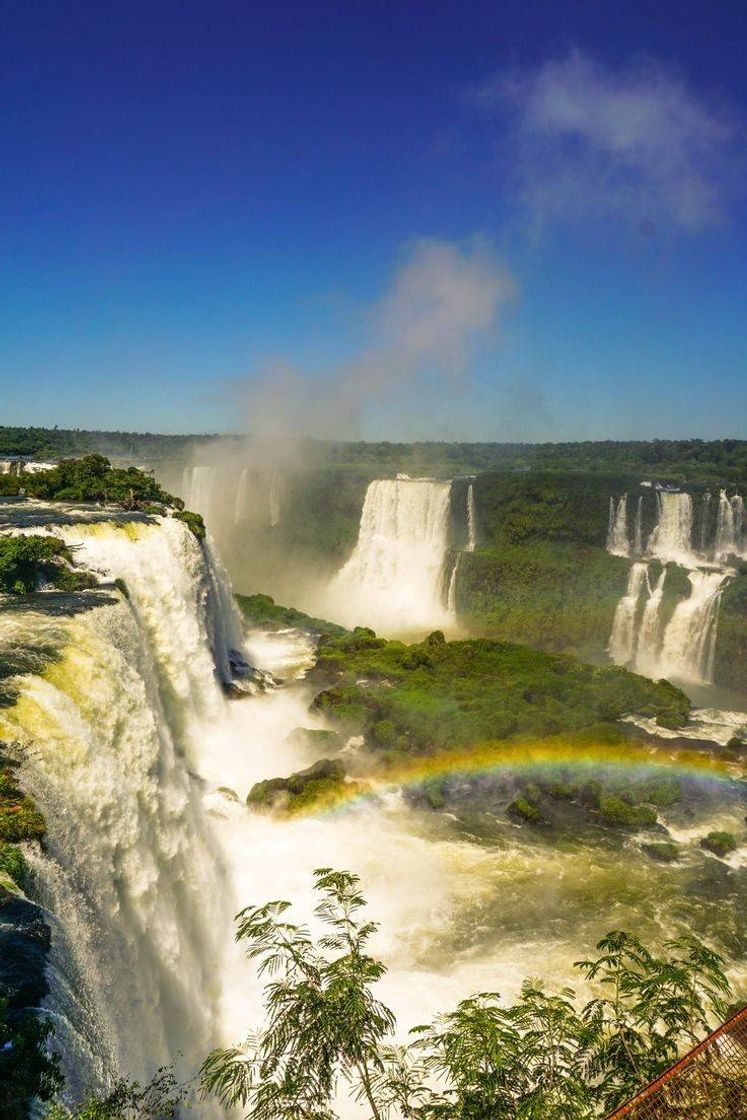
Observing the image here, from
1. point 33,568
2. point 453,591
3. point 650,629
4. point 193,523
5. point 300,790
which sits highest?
point 193,523

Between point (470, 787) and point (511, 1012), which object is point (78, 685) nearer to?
point (511, 1012)

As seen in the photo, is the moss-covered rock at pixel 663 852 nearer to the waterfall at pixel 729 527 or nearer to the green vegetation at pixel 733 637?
the green vegetation at pixel 733 637

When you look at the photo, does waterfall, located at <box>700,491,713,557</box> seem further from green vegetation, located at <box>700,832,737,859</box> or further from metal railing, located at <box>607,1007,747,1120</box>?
metal railing, located at <box>607,1007,747,1120</box>

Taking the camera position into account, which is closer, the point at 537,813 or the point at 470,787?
the point at 537,813

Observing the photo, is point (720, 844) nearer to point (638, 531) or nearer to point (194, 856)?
Result: point (194, 856)

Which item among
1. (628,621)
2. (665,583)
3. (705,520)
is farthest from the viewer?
(705,520)

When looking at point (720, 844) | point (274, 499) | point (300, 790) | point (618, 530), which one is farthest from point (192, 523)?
point (274, 499)

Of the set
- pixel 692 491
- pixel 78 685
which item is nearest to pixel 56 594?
pixel 78 685
